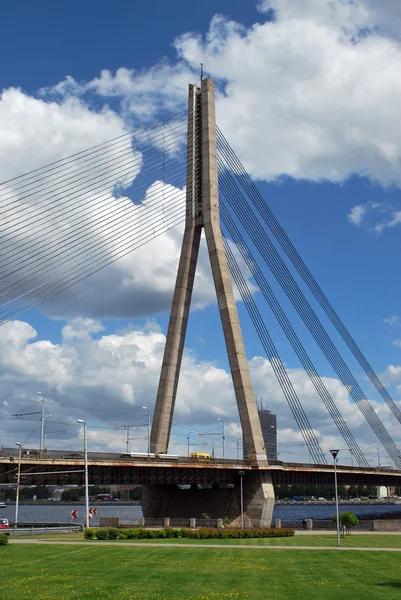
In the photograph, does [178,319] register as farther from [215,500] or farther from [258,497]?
[215,500]

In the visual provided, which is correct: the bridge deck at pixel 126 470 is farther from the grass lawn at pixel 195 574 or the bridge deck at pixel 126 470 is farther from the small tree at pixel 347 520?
the grass lawn at pixel 195 574

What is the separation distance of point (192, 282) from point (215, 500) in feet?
78.6

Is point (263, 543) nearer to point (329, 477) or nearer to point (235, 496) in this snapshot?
point (235, 496)

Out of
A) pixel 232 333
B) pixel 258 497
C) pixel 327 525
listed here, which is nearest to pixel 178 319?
pixel 232 333

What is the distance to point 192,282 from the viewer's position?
67.9 meters

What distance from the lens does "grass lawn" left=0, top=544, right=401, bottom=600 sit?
64.1 ft

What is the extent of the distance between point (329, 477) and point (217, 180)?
43194mm

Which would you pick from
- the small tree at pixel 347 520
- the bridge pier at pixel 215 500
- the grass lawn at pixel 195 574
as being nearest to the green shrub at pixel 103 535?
the grass lawn at pixel 195 574

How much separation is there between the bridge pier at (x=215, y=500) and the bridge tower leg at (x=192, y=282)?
1.06 m

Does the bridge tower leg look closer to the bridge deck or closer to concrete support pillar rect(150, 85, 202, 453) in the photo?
concrete support pillar rect(150, 85, 202, 453)

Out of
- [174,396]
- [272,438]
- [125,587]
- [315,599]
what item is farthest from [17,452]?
[272,438]

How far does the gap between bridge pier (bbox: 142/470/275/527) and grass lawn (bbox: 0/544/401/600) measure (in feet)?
108

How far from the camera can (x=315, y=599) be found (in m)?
18.6

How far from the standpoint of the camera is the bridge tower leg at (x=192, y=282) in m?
63.6
